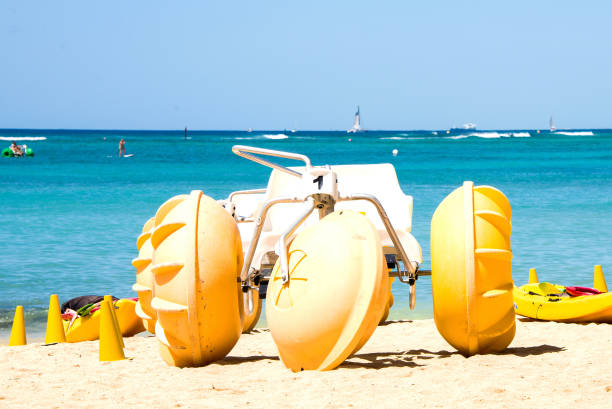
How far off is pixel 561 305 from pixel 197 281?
385cm

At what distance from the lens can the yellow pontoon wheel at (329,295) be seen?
5.11 meters

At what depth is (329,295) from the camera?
16.8 feet

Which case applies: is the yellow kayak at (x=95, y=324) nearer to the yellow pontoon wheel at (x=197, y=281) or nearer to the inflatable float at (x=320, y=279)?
the inflatable float at (x=320, y=279)

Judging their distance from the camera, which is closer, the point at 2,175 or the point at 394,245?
the point at 394,245

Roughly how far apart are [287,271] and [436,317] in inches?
43.9

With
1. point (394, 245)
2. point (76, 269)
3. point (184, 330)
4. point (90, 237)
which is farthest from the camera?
point (90, 237)

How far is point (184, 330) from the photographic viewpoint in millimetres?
5504

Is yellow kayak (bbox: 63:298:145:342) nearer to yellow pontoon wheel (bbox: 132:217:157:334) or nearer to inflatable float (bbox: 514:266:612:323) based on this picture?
yellow pontoon wheel (bbox: 132:217:157:334)

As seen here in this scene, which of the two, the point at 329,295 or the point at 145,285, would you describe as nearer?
the point at 329,295

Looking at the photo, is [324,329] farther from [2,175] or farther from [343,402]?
[2,175]

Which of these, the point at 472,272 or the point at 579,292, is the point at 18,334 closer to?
the point at 472,272

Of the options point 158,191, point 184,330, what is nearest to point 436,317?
point 184,330

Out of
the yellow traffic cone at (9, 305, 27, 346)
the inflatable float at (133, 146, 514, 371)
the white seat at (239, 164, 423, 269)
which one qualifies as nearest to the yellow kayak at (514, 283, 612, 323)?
the white seat at (239, 164, 423, 269)

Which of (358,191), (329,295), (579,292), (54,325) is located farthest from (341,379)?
(579,292)
